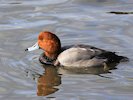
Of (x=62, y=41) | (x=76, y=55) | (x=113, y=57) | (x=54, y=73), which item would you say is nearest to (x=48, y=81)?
(x=54, y=73)

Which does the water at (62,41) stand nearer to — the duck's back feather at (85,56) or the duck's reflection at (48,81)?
the duck's reflection at (48,81)

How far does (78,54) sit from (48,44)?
0.70m

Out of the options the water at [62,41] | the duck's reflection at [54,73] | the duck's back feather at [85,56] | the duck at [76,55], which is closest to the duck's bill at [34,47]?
the duck at [76,55]

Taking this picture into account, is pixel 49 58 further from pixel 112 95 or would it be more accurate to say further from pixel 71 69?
pixel 112 95

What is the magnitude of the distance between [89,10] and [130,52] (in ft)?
10.9

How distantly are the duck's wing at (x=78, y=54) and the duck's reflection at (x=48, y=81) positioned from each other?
293 mm

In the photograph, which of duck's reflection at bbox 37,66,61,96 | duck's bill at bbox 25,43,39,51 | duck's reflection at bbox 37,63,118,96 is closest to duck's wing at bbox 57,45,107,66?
duck's reflection at bbox 37,63,118,96

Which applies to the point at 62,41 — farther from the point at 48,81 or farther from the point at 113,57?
the point at 48,81

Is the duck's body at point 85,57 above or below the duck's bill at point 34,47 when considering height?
below

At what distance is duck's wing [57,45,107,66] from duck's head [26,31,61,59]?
0.96 ft

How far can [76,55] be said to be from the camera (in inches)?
428

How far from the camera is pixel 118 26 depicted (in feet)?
42.7

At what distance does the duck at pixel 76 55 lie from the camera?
10.9m

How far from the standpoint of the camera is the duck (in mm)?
10898
